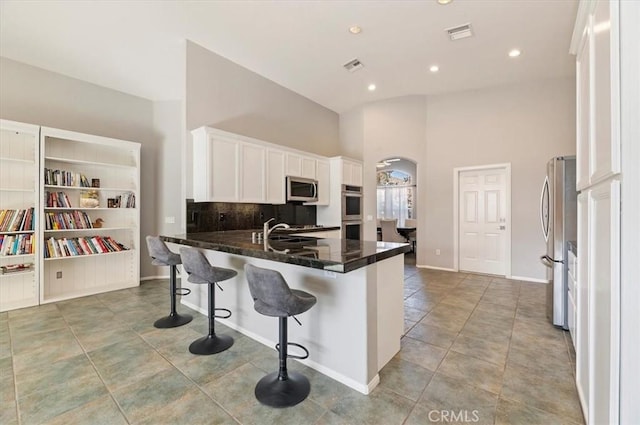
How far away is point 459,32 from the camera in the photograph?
11.6 feet

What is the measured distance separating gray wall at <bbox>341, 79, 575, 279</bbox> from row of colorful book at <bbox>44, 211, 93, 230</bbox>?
489 cm

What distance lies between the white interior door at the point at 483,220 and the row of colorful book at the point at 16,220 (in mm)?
6849

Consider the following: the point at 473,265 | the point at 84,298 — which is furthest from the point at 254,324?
the point at 473,265

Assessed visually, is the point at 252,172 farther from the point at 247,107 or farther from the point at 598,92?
the point at 598,92

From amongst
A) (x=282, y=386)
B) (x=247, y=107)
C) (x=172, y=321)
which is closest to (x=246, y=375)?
(x=282, y=386)

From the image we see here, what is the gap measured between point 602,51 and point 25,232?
18.3 ft

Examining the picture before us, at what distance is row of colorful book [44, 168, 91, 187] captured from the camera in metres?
3.75

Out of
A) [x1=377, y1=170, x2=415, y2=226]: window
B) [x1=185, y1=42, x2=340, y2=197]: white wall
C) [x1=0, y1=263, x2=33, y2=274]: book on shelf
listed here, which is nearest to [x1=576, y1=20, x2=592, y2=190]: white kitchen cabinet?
[x1=185, y1=42, x2=340, y2=197]: white wall

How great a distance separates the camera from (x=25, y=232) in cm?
355

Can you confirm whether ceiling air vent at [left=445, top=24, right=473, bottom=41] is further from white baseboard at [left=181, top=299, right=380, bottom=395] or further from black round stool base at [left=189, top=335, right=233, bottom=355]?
black round stool base at [left=189, top=335, right=233, bottom=355]

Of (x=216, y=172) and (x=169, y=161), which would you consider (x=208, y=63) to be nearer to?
(x=216, y=172)

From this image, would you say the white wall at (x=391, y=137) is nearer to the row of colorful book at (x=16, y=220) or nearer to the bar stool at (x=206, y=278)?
the bar stool at (x=206, y=278)

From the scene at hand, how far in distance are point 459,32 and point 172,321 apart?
16.0ft

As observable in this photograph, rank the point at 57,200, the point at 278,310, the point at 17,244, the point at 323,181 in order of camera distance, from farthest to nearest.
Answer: the point at 323,181
the point at 57,200
the point at 17,244
the point at 278,310
